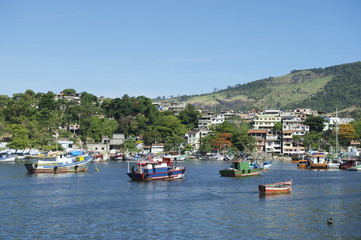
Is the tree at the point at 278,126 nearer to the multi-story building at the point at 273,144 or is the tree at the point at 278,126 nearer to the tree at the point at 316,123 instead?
the multi-story building at the point at 273,144

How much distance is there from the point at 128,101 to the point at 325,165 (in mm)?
108268

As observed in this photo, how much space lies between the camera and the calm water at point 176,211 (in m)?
35.3

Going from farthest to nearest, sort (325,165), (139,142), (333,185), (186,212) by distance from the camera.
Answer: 1. (139,142)
2. (325,165)
3. (333,185)
4. (186,212)

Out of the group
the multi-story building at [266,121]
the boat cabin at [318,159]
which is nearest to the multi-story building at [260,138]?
the multi-story building at [266,121]

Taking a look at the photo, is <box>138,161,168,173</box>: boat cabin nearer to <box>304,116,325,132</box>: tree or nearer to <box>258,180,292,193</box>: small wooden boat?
<box>258,180,292,193</box>: small wooden boat

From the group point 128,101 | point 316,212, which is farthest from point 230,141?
point 316,212

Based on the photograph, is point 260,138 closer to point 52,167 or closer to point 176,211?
point 52,167

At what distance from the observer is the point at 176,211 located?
44.5m

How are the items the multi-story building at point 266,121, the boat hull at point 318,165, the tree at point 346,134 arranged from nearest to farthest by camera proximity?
the boat hull at point 318,165
the tree at point 346,134
the multi-story building at point 266,121

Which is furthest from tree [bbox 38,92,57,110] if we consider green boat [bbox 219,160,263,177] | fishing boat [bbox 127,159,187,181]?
green boat [bbox 219,160,263,177]

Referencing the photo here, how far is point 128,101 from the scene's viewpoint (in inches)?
7657

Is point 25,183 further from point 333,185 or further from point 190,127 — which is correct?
point 190,127

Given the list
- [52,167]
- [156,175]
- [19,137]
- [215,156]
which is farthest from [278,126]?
[156,175]

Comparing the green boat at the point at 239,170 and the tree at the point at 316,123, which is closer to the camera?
the green boat at the point at 239,170
